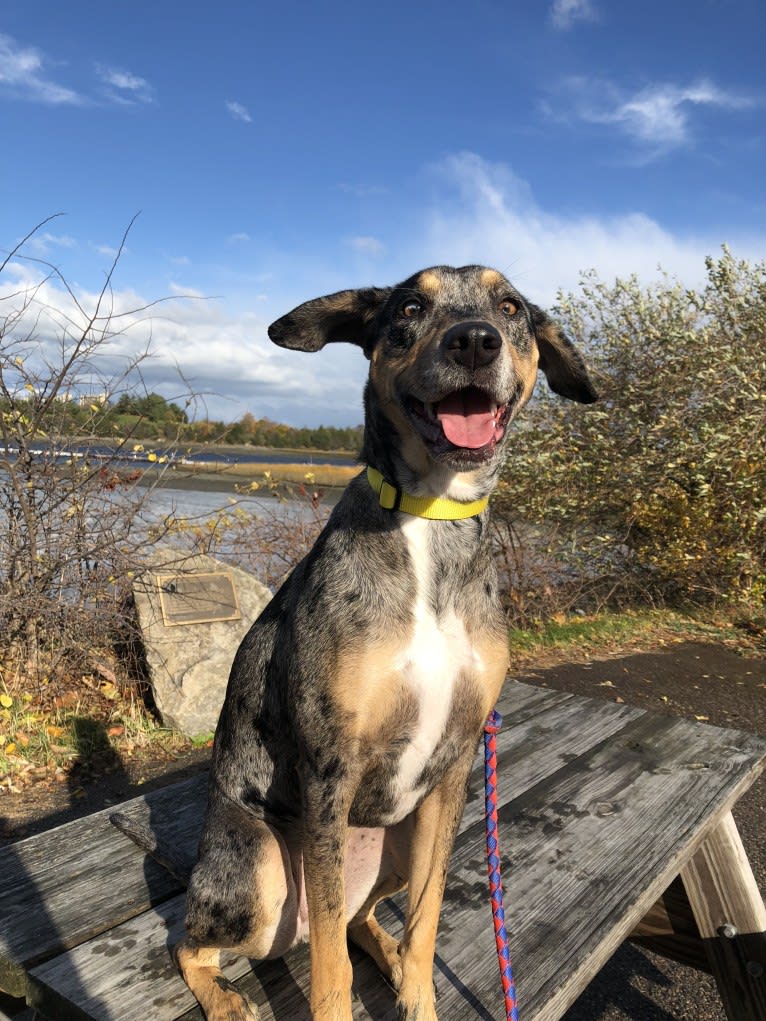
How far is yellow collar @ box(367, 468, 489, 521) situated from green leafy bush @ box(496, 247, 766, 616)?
805 centimetres

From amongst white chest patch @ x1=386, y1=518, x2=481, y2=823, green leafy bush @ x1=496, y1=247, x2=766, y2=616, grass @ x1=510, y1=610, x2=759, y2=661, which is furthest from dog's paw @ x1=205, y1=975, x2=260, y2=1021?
green leafy bush @ x1=496, y1=247, x2=766, y2=616

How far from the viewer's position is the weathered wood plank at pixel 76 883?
2.21 meters

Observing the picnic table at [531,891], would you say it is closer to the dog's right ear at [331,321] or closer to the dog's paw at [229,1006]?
the dog's paw at [229,1006]

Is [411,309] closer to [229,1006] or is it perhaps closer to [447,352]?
[447,352]

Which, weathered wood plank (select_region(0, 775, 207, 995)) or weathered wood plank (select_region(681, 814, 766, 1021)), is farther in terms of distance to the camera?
weathered wood plank (select_region(681, 814, 766, 1021))

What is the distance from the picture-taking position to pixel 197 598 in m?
6.29

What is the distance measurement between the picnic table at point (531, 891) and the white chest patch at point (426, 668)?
62 centimetres

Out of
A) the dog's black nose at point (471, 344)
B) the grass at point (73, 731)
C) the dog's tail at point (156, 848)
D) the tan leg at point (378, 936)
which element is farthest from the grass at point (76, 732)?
the dog's black nose at point (471, 344)

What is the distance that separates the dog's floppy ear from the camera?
283cm

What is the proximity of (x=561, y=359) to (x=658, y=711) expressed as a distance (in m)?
4.63

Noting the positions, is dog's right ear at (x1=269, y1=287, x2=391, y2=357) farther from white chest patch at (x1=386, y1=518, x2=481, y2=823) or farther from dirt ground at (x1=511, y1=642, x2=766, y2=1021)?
dirt ground at (x1=511, y1=642, x2=766, y2=1021)

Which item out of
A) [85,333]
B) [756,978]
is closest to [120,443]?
[85,333]

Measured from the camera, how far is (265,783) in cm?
223

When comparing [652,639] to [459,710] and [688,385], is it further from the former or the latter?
[459,710]
